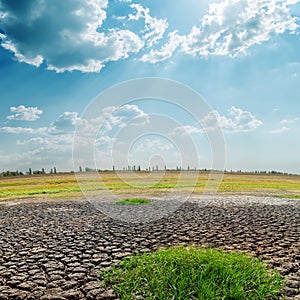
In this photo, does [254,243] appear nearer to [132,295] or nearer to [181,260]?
[181,260]

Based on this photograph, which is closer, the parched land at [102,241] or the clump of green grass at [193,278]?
the clump of green grass at [193,278]

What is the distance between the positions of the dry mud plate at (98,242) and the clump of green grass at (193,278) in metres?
0.27

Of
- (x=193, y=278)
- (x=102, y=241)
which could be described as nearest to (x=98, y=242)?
(x=102, y=241)

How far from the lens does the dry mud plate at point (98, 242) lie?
4.67 metres

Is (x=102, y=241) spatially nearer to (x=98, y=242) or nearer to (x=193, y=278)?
(x=98, y=242)

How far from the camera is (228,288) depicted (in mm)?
4117

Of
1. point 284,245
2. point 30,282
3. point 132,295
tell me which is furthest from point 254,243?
point 30,282

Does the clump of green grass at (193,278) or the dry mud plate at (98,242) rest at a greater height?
the clump of green grass at (193,278)

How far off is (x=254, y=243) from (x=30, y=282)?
4.41m

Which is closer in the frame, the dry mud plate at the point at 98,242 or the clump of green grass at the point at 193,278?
the clump of green grass at the point at 193,278

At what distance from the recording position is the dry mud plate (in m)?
4.67

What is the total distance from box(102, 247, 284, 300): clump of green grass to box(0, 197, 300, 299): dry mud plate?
270 millimetres

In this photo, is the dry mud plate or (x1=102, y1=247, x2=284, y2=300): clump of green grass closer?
(x1=102, y1=247, x2=284, y2=300): clump of green grass

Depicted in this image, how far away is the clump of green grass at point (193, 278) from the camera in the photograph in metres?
3.98
